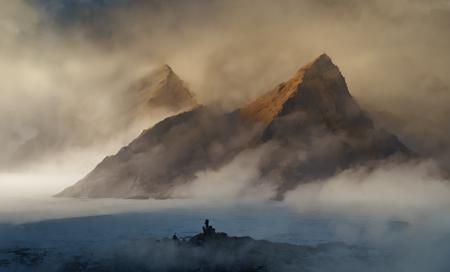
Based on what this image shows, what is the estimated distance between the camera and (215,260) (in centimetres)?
19750

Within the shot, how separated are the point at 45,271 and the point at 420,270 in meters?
120

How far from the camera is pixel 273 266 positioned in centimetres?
19975

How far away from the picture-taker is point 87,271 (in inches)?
7825

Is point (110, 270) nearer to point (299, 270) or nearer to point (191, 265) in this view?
point (191, 265)

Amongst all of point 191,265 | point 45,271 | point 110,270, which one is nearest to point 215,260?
point 191,265

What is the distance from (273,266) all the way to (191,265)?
26.6 metres

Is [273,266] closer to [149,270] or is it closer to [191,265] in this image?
[191,265]

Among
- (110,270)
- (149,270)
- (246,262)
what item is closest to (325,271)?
(246,262)

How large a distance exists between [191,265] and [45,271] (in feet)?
156

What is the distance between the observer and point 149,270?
7589 inches

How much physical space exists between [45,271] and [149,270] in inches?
1374

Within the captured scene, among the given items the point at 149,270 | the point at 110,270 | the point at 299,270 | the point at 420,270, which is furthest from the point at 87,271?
the point at 420,270

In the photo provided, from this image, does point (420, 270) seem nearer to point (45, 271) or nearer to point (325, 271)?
point (325, 271)

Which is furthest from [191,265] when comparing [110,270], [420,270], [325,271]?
[420,270]
